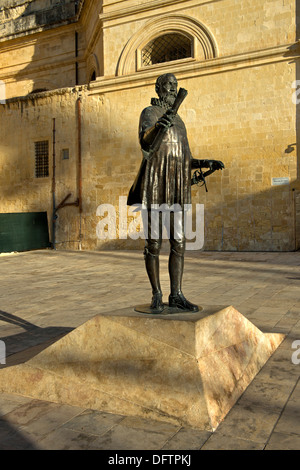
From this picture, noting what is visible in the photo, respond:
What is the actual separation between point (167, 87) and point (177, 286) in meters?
1.62

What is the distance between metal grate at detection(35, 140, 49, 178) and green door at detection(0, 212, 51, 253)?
70.9 inches

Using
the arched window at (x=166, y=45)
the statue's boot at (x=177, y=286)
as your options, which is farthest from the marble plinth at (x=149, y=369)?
the arched window at (x=166, y=45)

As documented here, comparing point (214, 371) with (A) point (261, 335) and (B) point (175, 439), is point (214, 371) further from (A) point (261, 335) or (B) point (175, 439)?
(A) point (261, 335)

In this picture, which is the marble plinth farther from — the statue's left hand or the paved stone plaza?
the statue's left hand

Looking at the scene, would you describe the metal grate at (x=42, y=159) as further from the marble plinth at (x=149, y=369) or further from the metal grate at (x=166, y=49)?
the marble plinth at (x=149, y=369)

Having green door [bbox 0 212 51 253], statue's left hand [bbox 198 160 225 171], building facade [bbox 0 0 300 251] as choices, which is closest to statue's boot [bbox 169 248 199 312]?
statue's left hand [bbox 198 160 225 171]

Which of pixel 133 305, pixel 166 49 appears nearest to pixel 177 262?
pixel 133 305

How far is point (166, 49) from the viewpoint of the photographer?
1619cm

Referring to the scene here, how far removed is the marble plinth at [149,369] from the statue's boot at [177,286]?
0.63 feet

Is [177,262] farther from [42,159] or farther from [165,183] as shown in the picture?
[42,159]

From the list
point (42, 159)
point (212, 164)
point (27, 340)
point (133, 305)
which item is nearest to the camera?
point (212, 164)

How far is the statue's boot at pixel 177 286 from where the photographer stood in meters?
3.60

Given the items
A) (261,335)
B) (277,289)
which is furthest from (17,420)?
(277,289)
